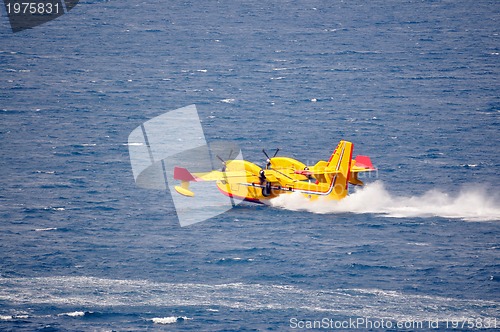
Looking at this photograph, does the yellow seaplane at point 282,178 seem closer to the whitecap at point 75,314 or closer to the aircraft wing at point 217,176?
the aircraft wing at point 217,176

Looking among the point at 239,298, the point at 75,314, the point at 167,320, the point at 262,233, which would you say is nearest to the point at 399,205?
the point at 262,233

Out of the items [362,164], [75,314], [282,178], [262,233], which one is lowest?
[262,233]

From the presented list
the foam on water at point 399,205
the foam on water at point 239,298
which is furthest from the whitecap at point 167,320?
the foam on water at point 399,205

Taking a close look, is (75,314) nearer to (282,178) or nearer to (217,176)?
(217,176)

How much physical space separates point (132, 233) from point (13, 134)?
53.2m

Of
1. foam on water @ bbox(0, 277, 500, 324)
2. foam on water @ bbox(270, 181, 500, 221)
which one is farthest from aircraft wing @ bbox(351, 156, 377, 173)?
foam on water @ bbox(0, 277, 500, 324)

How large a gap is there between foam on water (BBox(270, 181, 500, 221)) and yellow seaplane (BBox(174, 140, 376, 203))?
1.63m

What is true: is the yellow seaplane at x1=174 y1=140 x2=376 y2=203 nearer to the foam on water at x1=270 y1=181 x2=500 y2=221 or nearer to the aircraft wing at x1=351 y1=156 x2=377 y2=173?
the aircraft wing at x1=351 y1=156 x2=377 y2=173

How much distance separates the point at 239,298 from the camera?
8544cm

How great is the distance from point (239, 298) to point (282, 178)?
22327 millimetres

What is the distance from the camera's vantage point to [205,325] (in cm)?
8062

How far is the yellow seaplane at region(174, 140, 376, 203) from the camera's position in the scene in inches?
4016

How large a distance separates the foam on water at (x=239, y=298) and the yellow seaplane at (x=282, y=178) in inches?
674

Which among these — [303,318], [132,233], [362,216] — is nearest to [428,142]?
[362,216]
